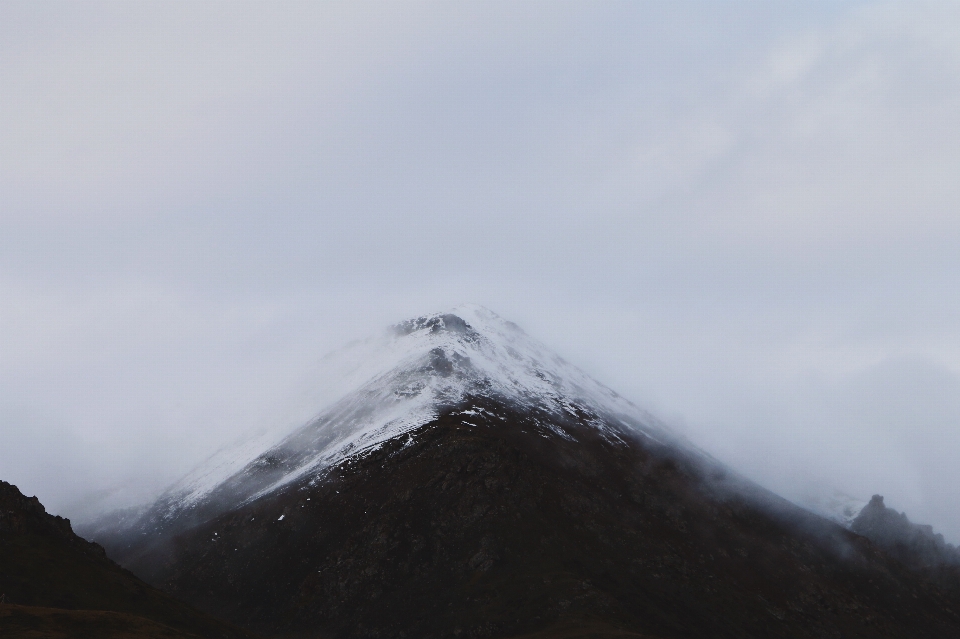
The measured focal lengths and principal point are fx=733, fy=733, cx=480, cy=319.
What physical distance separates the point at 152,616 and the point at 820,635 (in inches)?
6461

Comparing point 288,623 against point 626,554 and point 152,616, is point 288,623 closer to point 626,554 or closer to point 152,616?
point 152,616

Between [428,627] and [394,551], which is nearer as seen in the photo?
[428,627]

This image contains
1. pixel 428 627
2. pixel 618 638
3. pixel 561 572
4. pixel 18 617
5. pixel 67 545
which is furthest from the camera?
pixel 561 572

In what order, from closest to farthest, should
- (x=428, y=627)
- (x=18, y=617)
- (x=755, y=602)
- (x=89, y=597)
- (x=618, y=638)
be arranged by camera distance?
(x=18, y=617) < (x=89, y=597) < (x=618, y=638) < (x=428, y=627) < (x=755, y=602)

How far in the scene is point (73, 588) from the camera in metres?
119

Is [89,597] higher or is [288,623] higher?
[89,597]

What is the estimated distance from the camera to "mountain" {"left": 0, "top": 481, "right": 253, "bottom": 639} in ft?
328

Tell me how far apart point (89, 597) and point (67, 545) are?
17581mm

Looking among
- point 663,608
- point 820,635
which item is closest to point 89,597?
point 663,608

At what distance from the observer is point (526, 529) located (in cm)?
19862

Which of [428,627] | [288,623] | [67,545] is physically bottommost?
[288,623]

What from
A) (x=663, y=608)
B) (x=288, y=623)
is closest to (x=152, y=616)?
(x=288, y=623)

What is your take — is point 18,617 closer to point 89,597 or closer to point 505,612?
point 89,597

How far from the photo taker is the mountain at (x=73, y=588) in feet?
328
